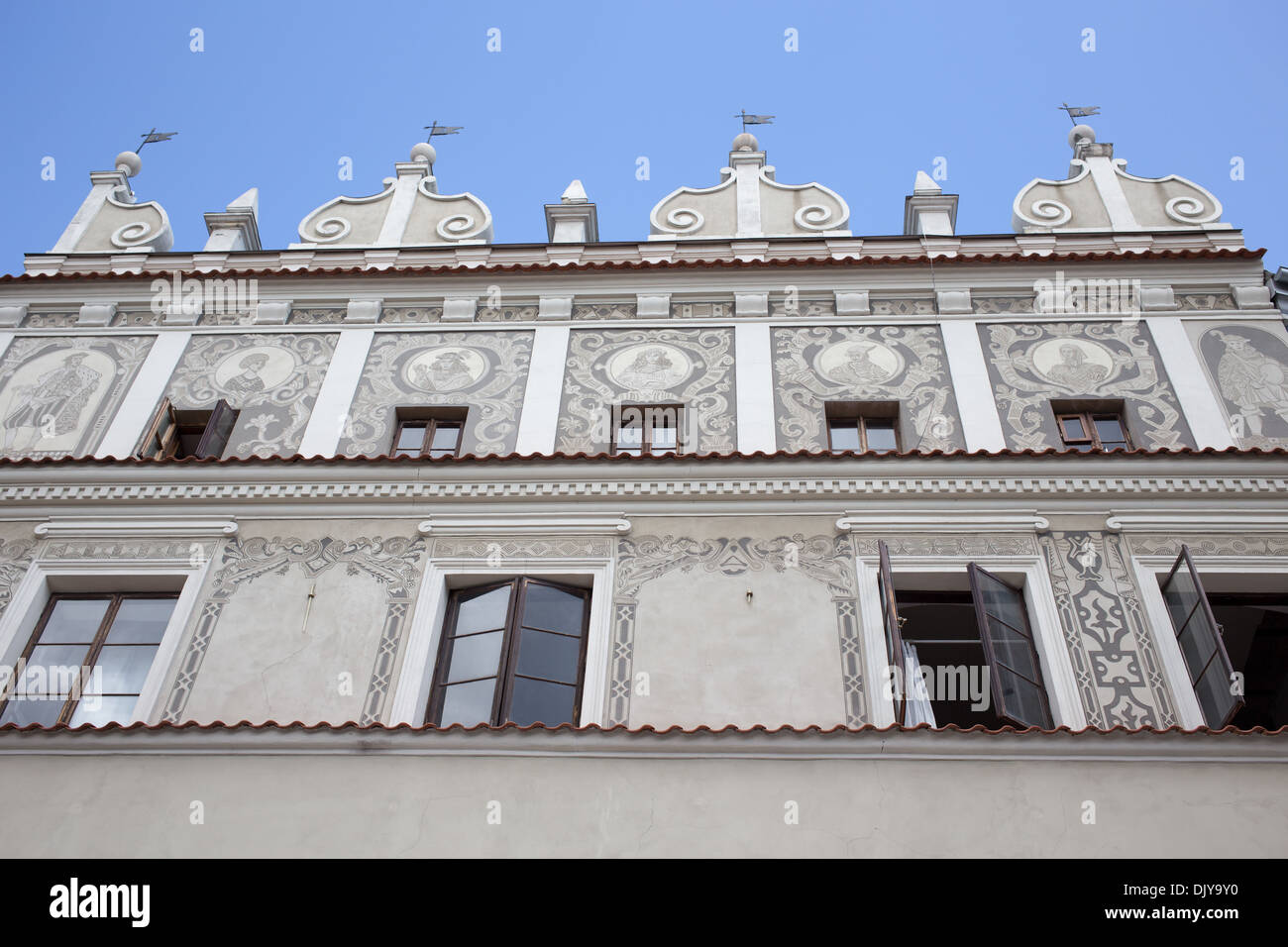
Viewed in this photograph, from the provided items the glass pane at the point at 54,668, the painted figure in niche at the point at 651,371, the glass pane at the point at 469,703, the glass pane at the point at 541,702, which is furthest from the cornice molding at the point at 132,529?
the painted figure in niche at the point at 651,371

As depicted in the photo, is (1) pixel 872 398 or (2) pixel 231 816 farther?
(1) pixel 872 398

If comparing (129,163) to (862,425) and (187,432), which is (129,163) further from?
(862,425)

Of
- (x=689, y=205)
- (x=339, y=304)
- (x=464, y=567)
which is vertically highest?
(x=689, y=205)

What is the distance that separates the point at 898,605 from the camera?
31.2 ft

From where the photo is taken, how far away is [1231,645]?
10.3 metres

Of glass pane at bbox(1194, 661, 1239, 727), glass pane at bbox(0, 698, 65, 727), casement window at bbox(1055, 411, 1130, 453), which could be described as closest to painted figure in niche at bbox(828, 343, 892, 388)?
casement window at bbox(1055, 411, 1130, 453)

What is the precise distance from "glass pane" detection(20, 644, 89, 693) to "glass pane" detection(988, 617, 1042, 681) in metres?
6.43

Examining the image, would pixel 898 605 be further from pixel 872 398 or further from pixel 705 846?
pixel 705 846

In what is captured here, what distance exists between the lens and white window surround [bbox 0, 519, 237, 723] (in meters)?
9.15

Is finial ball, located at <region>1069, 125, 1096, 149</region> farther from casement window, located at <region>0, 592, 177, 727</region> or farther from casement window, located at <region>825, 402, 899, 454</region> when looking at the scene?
casement window, located at <region>0, 592, 177, 727</region>
